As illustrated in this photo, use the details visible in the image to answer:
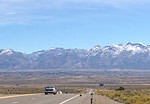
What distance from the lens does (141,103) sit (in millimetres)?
48219

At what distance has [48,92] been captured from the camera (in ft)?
300

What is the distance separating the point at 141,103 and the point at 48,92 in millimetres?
44411

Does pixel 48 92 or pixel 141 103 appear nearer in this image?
pixel 141 103
